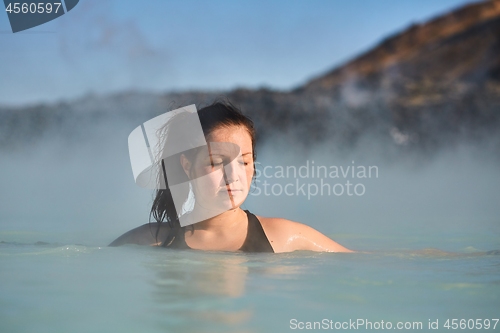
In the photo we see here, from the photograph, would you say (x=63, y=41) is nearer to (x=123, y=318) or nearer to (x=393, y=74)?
(x=123, y=318)

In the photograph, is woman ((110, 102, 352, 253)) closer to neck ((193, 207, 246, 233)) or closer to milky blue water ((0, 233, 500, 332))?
neck ((193, 207, 246, 233))

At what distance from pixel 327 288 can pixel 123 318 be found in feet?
2.06

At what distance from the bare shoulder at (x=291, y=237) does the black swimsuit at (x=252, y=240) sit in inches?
1.2

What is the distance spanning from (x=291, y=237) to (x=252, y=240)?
6.6 inches

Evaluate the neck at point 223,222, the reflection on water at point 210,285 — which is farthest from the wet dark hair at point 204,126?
the reflection on water at point 210,285

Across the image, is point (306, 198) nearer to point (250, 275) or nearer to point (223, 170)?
point (223, 170)

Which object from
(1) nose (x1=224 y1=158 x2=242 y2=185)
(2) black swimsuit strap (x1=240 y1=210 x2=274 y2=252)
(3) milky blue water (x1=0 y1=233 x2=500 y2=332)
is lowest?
(3) milky blue water (x1=0 y1=233 x2=500 y2=332)

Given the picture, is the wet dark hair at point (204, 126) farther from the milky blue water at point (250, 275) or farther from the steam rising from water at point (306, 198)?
the steam rising from water at point (306, 198)

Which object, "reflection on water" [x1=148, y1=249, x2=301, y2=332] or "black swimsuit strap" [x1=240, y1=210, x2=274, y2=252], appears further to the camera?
"black swimsuit strap" [x1=240, y1=210, x2=274, y2=252]

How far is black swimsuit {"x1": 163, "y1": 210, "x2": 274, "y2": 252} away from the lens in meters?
2.53

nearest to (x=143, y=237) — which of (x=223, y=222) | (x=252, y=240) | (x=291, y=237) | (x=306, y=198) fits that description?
(x=223, y=222)

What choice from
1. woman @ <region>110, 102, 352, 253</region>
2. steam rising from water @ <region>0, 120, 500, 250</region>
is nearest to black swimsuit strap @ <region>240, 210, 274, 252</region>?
woman @ <region>110, 102, 352, 253</region>

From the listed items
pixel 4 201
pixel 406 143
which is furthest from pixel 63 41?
pixel 406 143

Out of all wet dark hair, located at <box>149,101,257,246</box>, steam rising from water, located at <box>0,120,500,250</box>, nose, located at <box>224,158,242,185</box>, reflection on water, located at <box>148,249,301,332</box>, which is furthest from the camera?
steam rising from water, located at <box>0,120,500,250</box>
